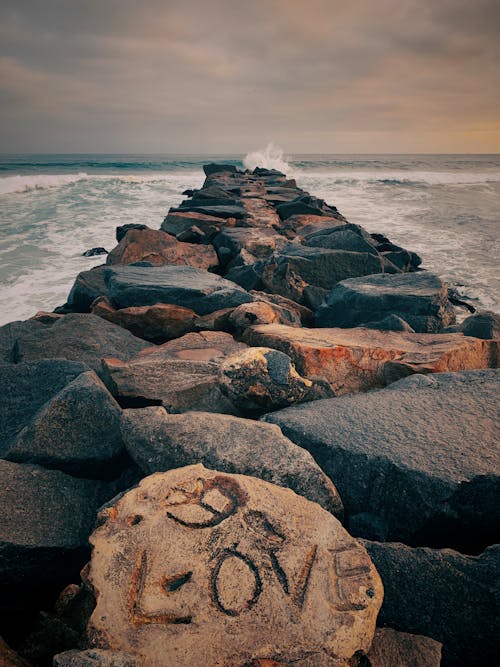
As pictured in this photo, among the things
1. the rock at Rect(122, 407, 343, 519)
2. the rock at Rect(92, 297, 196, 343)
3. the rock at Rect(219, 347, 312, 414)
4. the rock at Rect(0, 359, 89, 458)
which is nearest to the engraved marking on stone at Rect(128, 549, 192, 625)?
the rock at Rect(122, 407, 343, 519)

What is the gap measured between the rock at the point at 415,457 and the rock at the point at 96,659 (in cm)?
91

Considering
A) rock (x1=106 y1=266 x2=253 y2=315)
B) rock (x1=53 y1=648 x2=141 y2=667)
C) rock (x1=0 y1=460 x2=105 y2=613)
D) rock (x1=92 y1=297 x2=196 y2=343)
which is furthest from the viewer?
rock (x1=106 y1=266 x2=253 y2=315)

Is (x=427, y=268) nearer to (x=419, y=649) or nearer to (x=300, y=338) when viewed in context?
(x=300, y=338)

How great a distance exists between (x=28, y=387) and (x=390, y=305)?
258cm

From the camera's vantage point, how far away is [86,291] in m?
4.14

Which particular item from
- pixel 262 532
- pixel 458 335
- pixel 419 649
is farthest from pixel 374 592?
pixel 458 335

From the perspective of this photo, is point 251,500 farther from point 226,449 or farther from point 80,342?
point 80,342

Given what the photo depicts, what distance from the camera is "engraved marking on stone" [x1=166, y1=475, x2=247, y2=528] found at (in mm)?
1319

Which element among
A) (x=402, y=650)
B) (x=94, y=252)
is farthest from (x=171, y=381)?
(x=94, y=252)

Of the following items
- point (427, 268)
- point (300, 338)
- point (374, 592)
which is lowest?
point (427, 268)

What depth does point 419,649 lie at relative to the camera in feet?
3.86

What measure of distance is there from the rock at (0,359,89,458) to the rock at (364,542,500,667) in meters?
1.72

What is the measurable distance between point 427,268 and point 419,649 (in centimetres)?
711

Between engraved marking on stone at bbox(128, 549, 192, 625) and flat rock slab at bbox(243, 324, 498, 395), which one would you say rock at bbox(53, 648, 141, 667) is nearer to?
engraved marking on stone at bbox(128, 549, 192, 625)
